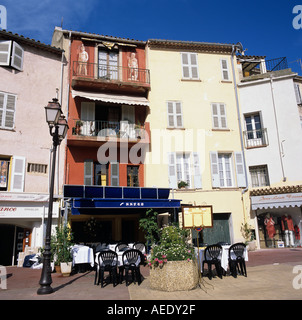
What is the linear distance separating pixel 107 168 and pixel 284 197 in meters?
9.55

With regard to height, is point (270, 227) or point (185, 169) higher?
point (185, 169)

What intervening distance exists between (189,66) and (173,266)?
1397 cm

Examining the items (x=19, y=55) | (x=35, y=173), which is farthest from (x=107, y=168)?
(x=19, y=55)

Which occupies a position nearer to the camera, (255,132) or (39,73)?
(39,73)

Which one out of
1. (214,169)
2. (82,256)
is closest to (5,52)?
(82,256)

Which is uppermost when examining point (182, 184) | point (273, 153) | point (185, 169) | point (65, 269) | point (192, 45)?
point (192, 45)

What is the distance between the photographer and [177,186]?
15.9 metres

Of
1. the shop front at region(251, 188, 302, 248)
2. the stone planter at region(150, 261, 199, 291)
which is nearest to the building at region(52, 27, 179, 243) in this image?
the shop front at region(251, 188, 302, 248)

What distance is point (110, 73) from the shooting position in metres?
17.0

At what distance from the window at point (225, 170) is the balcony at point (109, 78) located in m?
5.75

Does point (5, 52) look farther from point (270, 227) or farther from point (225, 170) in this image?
point (270, 227)
